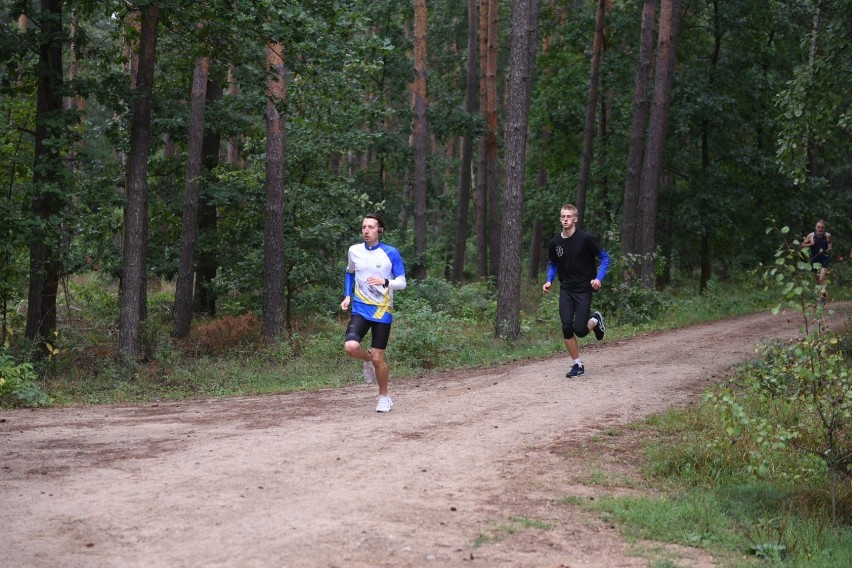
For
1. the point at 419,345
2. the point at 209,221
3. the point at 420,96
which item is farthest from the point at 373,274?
the point at 420,96

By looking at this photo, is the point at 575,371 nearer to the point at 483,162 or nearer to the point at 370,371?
the point at 370,371

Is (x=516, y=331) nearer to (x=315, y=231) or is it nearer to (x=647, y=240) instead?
(x=315, y=231)

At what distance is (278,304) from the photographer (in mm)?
19406

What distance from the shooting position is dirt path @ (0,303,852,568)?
6.04 meters

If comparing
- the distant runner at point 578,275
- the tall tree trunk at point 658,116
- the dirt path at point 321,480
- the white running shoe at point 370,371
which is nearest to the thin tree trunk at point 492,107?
the tall tree trunk at point 658,116

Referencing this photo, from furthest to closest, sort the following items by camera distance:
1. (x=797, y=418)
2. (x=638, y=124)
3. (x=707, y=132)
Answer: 1. (x=707, y=132)
2. (x=638, y=124)
3. (x=797, y=418)

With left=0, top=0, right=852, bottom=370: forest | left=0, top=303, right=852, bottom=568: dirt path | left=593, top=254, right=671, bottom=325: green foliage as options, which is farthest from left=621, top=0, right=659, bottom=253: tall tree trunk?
left=0, top=303, right=852, bottom=568: dirt path

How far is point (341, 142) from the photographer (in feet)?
72.8

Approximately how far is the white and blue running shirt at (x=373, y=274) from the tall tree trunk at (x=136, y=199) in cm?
668

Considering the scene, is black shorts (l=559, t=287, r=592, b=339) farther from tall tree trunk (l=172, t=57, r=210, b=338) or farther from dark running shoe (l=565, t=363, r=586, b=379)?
tall tree trunk (l=172, t=57, r=210, b=338)

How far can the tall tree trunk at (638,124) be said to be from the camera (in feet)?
80.7

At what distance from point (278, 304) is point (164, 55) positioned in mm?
7718

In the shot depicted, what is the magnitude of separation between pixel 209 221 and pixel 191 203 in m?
2.49

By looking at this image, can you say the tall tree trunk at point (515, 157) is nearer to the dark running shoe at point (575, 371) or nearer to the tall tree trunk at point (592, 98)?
the dark running shoe at point (575, 371)
